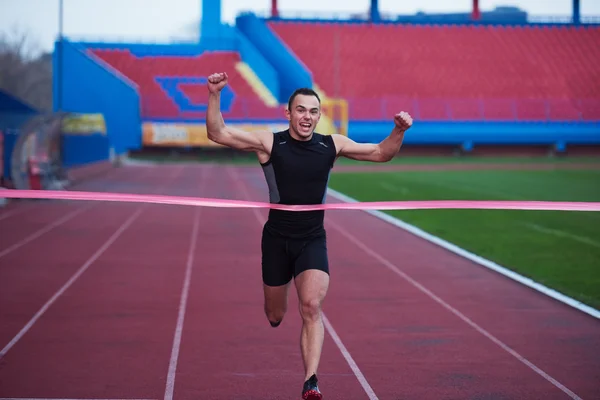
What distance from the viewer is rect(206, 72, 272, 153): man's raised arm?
5.74 m

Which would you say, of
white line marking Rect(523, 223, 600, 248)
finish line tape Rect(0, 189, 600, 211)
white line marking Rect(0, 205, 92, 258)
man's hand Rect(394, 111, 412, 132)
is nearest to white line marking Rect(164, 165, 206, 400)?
finish line tape Rect(0, 189, 600, 211)

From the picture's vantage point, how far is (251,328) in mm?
A: 8703

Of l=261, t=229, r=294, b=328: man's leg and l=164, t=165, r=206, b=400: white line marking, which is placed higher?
l=261, t=229, r=294, b=328: man's leg

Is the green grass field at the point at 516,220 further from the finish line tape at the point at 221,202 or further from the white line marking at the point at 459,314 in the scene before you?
the finish line tape at the point at 221,202

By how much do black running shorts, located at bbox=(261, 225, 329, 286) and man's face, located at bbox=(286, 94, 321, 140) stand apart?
712 mm

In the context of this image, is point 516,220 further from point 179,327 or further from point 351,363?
point 351,363

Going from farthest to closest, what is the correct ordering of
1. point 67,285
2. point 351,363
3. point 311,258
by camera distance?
point 67,285
point 351,363
point 311,258

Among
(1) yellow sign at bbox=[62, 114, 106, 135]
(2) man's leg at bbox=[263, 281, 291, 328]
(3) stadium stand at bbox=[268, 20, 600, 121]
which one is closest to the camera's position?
(2) man's leg at bbox=[263, 281, 291, 328]

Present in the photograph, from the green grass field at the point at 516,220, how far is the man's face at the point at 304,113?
16.6ft

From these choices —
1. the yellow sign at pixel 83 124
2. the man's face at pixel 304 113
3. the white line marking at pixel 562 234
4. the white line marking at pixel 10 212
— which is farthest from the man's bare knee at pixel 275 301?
the yellow sign at pixel 83 124

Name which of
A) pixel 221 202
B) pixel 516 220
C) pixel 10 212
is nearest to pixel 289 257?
pixel 221 202

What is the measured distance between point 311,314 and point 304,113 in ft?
4.21

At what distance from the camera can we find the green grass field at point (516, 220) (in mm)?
12703

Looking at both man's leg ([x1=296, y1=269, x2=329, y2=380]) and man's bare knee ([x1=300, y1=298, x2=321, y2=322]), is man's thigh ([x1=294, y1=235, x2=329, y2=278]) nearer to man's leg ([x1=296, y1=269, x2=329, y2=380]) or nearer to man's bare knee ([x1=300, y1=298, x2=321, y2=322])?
man's leg ([x1=296, y1=269, x2=329, y2=380])
